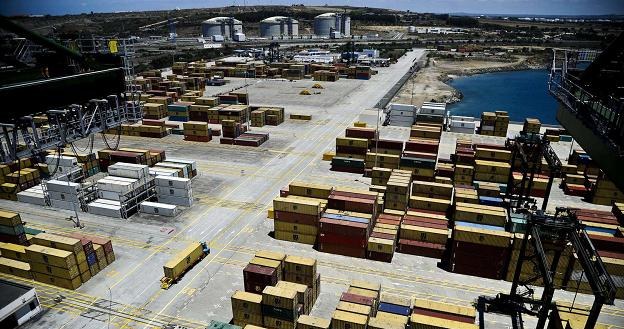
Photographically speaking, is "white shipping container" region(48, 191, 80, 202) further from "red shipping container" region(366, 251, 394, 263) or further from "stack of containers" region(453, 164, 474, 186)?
"stack of containers" region(453, 164, 474, 186)

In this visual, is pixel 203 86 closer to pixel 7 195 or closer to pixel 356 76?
pixel 356 76

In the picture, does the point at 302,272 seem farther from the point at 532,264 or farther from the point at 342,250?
the point at 532,264

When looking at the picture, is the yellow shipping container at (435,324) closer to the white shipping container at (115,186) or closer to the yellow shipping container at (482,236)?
the yellow shipping container at (482,236)

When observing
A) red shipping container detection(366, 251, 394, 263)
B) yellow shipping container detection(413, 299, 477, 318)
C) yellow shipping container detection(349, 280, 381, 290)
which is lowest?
red shipping container detection(366, 251, 394, 263)

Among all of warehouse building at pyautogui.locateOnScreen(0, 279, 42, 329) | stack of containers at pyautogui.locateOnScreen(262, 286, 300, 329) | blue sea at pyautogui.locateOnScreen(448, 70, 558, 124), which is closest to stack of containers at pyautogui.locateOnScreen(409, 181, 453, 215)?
stack of containers at pyautogui.locateOnScreen(262, 286, 300, 329)

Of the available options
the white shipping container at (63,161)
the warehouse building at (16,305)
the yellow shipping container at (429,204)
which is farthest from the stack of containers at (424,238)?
the white shipping container at (63,161)

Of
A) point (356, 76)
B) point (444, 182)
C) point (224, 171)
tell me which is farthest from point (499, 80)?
point (224, 171)
